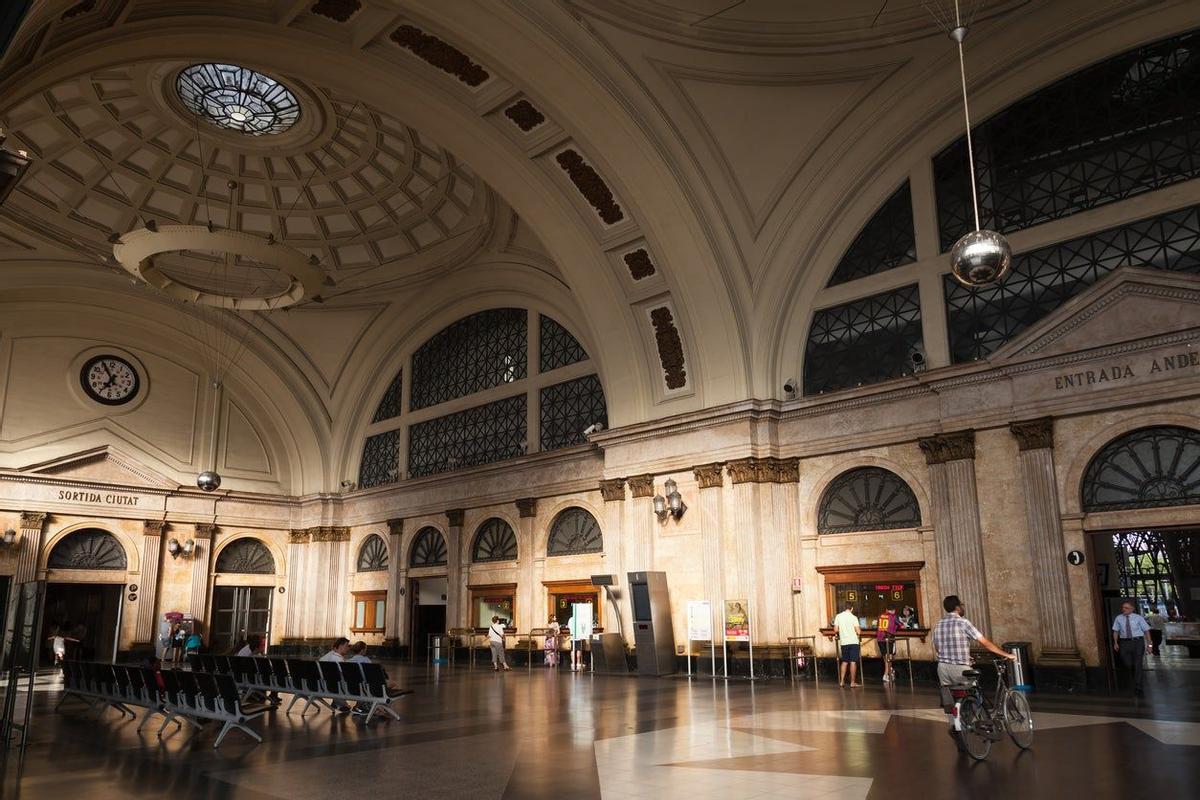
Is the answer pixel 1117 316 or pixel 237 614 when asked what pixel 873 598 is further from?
pixel 237 614

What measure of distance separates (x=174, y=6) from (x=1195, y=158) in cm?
1588

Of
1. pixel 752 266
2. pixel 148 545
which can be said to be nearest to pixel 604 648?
pixel 752 266

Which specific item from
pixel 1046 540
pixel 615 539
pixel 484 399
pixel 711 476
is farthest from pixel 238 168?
pixel 1046 540

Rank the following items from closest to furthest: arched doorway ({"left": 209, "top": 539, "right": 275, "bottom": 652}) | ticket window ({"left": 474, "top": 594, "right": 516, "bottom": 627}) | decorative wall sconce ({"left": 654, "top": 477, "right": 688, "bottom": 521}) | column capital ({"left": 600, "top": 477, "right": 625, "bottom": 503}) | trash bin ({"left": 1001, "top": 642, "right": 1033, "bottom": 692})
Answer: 1. trash bin ({"left": 1001, "top": 642, "right": 1033, "bottom": 692})
2. decorative wall sconce ({"left": 654, "top": 477, "right": 688, "bottom": 521})
3. column capital ({"left": 600, "top": 477, "right": 625, "bottom": 503})
4. ticket window ({"left": 474, "top": 594, "right": 516, "bottom": 627})
5. arched doorway ({"left": 209, "top": 539, "right": 275, "bottom": 652})

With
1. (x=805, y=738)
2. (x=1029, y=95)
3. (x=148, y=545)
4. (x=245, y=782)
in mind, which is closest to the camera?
(x=245, y=782)

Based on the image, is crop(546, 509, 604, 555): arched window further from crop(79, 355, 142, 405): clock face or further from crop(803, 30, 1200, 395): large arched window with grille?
crop(79, 355, 142, 405): clock face

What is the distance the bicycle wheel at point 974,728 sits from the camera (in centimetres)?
699

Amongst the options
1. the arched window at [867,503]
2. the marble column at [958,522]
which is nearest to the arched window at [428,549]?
the arched window at [867,503]

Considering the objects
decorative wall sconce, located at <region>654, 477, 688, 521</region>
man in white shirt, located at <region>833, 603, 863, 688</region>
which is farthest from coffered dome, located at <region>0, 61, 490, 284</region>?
man in white shirt, located at <region>833, 603, 863, 688</region>

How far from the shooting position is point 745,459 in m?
16.8

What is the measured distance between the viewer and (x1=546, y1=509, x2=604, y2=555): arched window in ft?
67.5

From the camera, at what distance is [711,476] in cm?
1723

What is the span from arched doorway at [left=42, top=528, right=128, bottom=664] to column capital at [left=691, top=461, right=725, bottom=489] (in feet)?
59.5

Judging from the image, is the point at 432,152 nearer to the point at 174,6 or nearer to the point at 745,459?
the point at 174,6
